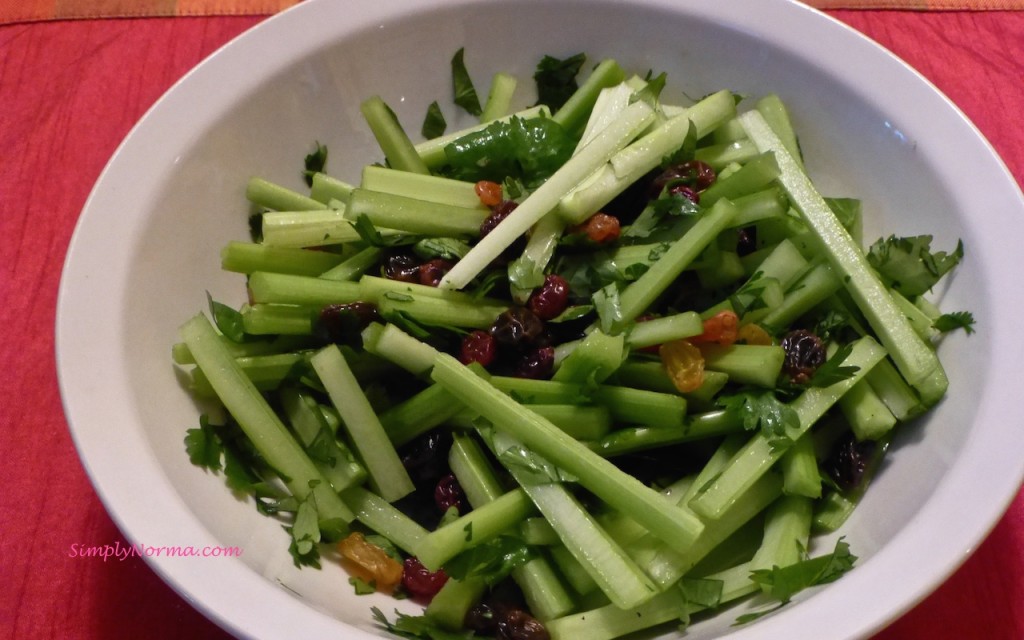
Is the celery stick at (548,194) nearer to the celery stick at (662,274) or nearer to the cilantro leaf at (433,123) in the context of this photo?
the celery stick at (662,274)

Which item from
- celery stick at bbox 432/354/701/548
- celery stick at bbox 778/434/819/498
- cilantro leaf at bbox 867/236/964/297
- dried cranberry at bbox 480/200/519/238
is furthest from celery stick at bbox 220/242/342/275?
cilantro leaf at bbox 867/236/964/297

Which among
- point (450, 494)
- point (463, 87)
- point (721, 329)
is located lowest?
point (450, 494)

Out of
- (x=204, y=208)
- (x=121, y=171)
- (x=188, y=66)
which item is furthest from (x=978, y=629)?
(x=188, y=66)

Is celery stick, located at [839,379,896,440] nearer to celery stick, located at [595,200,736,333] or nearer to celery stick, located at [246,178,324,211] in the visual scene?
celery stick, located at [595,200,736,333]

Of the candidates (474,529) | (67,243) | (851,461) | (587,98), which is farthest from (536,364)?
(67,243)

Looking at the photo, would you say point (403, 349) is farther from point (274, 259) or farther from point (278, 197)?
point (278, 197)

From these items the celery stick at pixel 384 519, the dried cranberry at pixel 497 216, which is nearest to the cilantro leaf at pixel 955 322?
the dried cranberry at pixel 497 216

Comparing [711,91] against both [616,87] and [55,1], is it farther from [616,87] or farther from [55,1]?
[55,1]
